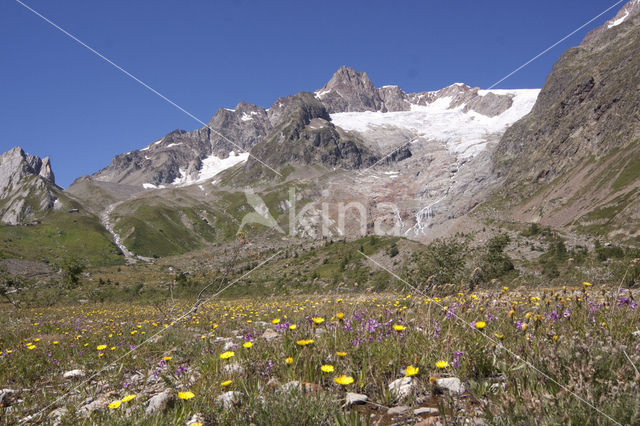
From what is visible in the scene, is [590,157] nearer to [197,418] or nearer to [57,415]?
[197,418]

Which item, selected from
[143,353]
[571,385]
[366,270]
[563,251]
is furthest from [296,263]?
[571,385]

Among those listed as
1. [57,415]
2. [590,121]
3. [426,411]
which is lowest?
[57,415]

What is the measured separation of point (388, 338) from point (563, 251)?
35.0m

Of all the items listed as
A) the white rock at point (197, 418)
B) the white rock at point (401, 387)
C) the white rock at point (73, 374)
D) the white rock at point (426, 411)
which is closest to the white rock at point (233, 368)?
the white rock at point (197, 418)

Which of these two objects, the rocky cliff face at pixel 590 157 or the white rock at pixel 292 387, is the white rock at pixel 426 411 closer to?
the white rock at pixel 292 387

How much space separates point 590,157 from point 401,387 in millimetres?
149511

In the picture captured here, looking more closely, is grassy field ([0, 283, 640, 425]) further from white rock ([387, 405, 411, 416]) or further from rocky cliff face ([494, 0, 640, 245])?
rocky cliff face ([494, 0, 640, 245])

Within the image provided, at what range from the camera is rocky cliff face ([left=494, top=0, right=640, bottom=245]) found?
84.2 m

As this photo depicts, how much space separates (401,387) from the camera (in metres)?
3.47

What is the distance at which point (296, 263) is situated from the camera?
62.8m

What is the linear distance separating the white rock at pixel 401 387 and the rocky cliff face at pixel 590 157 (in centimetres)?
7911

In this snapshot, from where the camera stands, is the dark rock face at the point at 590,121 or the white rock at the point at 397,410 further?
the dark rock face at the point at 590,121

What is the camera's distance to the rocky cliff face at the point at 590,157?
8425cm

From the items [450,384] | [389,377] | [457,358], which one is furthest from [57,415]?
[457,358]
